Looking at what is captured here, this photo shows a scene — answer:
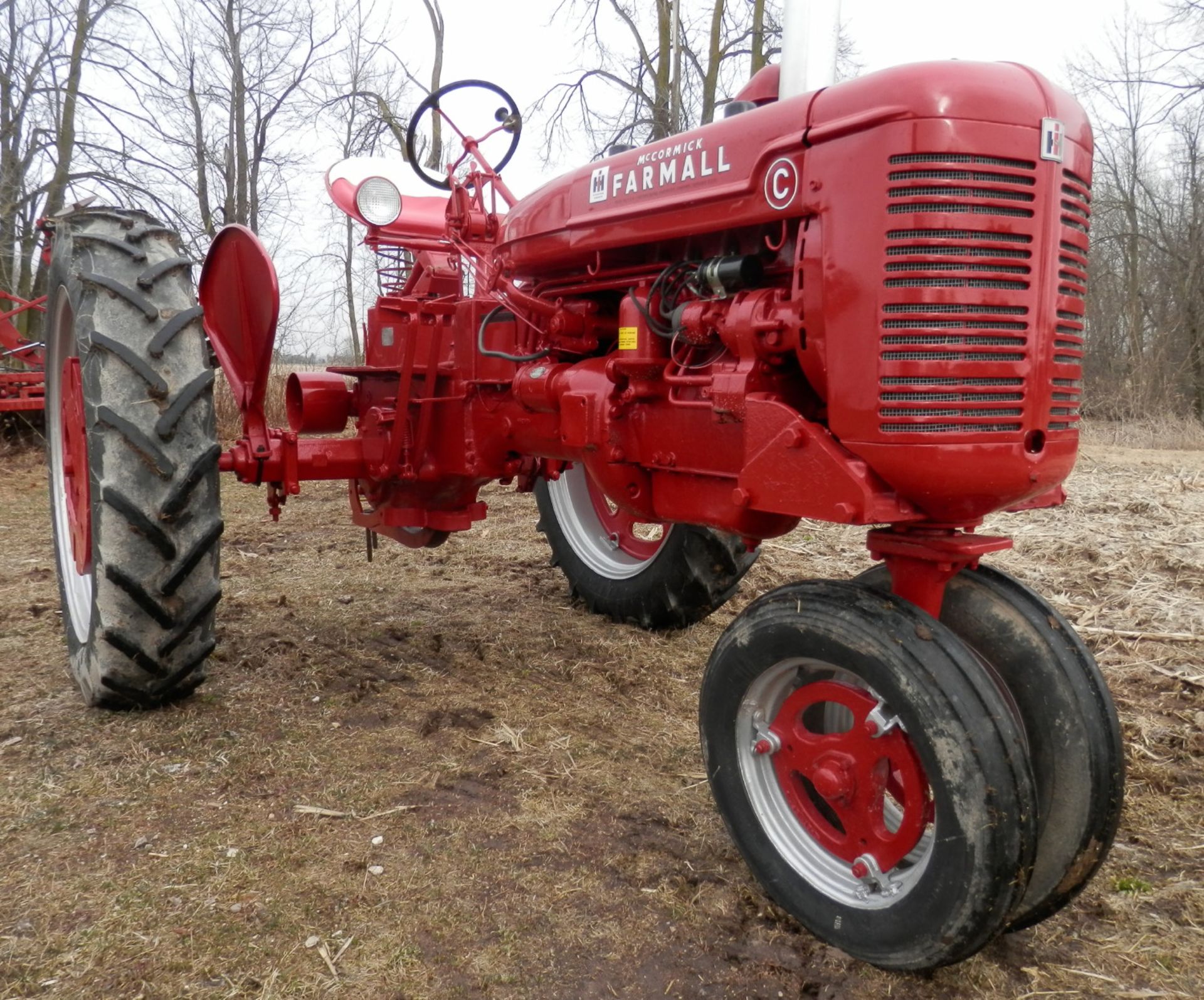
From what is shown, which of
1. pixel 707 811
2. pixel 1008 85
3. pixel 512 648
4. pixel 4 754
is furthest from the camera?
pixel 512 648

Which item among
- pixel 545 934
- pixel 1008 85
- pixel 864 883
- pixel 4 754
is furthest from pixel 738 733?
pixel 4 754

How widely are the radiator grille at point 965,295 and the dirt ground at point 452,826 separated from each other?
3.58 ft

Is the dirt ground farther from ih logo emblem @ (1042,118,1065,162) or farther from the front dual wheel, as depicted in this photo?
ih logo emblem @ (1042,118,1065,162)

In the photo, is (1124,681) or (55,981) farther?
(1124,681)

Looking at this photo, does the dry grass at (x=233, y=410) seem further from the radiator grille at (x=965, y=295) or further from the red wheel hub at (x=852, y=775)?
the radiator grille at (x=965, y=295)

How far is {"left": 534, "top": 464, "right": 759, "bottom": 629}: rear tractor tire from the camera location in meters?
3.78

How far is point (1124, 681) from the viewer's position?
11.5 ft

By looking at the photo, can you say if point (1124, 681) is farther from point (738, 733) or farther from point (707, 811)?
point (738, 733)

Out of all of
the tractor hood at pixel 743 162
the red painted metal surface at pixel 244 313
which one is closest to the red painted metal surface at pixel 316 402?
the red painted metal surface at pixel 244 313

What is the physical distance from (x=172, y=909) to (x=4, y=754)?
1.09 m

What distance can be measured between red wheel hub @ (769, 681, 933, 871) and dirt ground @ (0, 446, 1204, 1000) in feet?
0.77

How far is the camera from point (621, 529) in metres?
4.46

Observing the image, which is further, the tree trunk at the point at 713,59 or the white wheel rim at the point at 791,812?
the tree trunk at the point at 713,59

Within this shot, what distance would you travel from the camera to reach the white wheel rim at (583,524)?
4.40m
